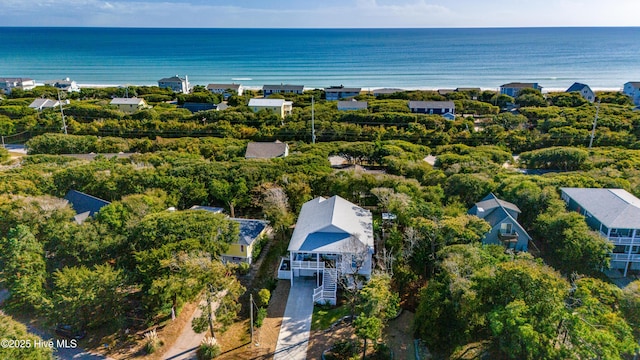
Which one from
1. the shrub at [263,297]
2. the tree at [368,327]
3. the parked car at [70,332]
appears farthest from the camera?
the shrub at [263,297]

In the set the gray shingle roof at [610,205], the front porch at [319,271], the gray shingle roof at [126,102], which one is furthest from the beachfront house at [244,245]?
the gray shingle roof at [126,102]

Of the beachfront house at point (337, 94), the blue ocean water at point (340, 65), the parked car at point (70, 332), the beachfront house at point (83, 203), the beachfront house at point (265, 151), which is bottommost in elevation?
the parked car at point (70, 332)

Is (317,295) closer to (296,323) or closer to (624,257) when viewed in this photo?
(296,323)

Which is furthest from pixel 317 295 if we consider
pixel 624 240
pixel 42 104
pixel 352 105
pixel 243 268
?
pixel 42 104

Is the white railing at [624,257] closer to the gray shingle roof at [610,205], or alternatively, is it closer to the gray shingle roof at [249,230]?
the gray shingle roof at [610,205]

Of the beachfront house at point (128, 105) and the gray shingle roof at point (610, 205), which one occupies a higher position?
the beachfront house at point (128, 105)

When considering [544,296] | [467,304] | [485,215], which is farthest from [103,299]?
[485,215]
